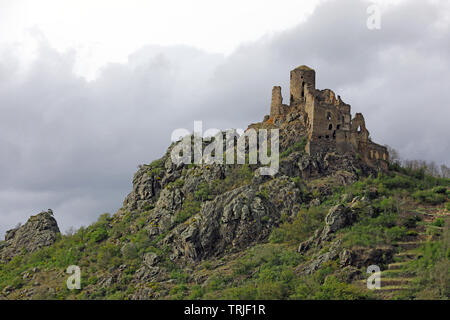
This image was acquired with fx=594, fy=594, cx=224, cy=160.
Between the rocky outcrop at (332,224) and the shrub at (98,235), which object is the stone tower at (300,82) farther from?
the shrub at (98,235)

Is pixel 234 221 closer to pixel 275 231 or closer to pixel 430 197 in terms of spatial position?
pixel 275 231

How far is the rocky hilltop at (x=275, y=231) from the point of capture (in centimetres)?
7888

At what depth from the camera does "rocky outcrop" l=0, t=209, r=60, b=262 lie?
11319 centimetres

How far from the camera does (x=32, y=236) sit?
116 m

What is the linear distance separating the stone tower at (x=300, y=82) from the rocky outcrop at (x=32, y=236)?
52.9m

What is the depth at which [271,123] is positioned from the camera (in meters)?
110

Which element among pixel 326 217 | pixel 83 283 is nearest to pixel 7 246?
pixel 83 283

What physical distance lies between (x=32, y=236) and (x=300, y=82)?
5989 centimetres

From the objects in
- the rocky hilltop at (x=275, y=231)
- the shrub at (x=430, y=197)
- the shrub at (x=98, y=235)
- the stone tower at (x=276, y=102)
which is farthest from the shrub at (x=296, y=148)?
the shrub at (x=98, y=235)

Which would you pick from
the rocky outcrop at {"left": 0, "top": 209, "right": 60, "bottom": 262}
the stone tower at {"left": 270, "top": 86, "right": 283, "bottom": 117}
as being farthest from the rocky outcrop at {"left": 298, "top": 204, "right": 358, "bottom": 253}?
the rocky outcrop at {"left": 0, "top": 209, "right": 60, "bottom": 262}

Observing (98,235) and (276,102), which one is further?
(276,102)

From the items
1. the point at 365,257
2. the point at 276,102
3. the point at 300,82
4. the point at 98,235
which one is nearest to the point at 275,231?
the point at 365,257

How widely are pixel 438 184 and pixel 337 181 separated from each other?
21.2m

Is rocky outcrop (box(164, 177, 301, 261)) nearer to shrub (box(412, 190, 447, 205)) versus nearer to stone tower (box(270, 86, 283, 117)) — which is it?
shrub (box(412, 190, 447, 205))
